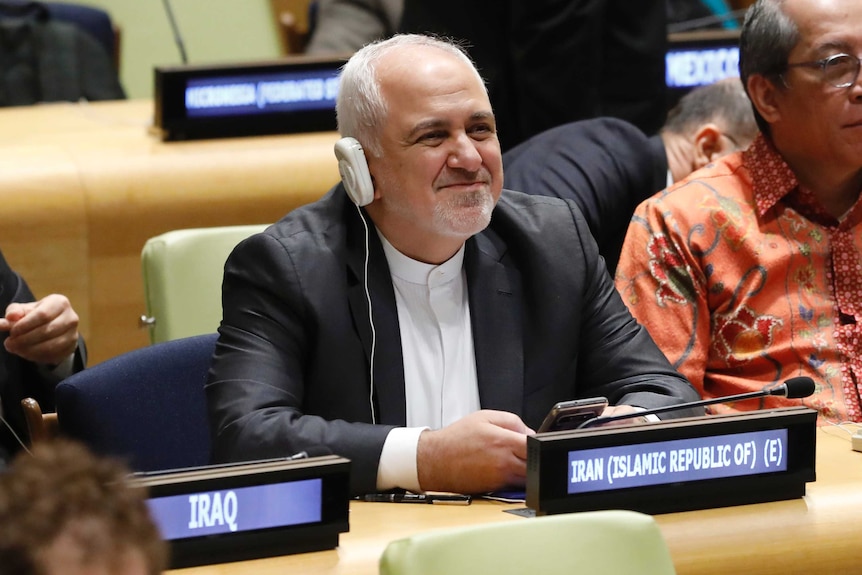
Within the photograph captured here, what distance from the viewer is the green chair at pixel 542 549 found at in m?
1.44

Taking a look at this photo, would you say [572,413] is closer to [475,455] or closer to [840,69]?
[475,455]

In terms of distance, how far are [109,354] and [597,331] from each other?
5.57 feet

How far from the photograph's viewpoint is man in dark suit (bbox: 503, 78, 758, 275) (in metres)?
3.20

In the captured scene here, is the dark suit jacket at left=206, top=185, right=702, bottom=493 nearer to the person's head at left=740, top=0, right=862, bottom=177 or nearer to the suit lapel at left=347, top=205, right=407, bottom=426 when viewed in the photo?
the suit lapel at left=347, top=205, right=407, bottom=426

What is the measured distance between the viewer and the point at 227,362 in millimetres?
2146

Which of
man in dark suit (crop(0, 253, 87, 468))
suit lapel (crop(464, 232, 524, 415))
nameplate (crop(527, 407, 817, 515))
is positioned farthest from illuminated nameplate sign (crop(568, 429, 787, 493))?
man in dark suit (crop(0, 253, 87, 468))

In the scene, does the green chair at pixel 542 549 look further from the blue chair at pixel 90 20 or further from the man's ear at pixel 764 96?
the blue chair at pixel 90 20

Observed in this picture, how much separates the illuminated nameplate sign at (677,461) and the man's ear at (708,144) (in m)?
1.77

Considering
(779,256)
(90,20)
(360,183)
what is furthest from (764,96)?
(90,20)

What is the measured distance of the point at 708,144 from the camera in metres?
3.51

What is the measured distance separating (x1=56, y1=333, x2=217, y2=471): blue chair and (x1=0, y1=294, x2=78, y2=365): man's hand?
20cm

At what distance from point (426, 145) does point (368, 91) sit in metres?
0.14

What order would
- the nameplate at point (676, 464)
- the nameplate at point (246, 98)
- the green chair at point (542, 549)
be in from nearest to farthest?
1. the green chair at point (542, 549)
2. the nameplate at point (676, 464)
3. the nameplate at point (246, 98)

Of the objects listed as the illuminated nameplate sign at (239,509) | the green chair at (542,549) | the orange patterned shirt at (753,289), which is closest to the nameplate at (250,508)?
the illuminated nameplate sign at (239,509)
